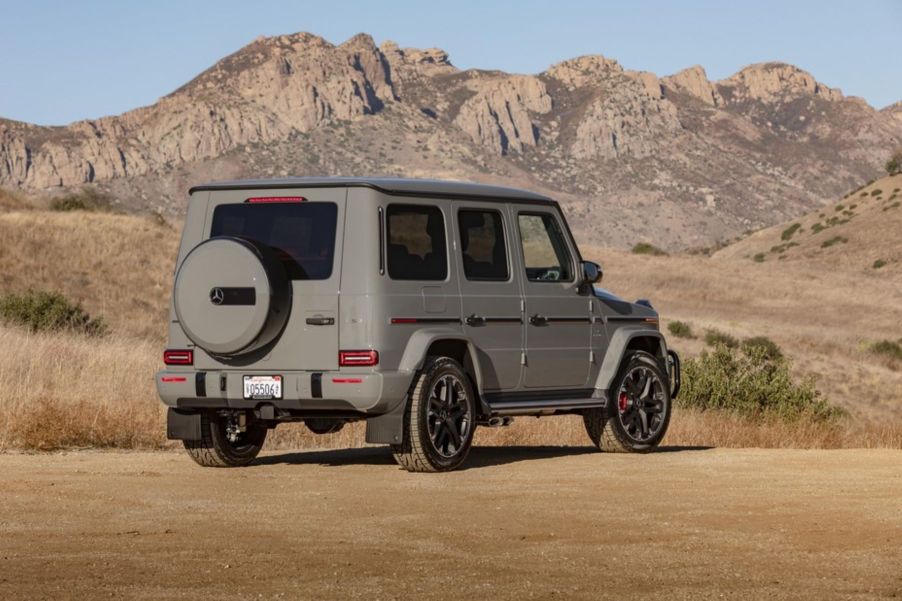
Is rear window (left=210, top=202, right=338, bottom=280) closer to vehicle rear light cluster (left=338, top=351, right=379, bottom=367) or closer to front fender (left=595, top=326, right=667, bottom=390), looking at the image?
vehicle rear light cluster (left=338, top=351, right=379, bottom=367)

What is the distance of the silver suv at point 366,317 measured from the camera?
11.0 meters

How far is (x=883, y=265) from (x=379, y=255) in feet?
267

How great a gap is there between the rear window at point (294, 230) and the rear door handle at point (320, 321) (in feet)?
1.00

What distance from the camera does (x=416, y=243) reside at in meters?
11.6

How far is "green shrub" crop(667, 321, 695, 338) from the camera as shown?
5338cm

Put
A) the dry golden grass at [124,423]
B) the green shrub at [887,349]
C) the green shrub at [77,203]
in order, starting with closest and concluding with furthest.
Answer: the dry golden grass at [124,423] < the green shrub at [887,349] < the green shrub at [77,203]

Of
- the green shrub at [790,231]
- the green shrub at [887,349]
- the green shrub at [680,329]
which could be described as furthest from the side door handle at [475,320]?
the green shrub at [790,231]

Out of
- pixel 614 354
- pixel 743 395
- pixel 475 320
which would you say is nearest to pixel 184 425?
pixel 475 320

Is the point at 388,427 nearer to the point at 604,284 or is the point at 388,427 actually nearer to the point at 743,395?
the point at 743,395

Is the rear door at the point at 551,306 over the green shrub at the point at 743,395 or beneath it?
over

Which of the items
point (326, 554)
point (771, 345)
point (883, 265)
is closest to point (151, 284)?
point (771, 345)

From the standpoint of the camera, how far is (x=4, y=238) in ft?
166

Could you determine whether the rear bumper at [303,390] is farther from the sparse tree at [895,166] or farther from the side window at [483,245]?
the sparse tree at [895,166]

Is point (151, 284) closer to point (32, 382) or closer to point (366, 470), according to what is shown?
point (32, 382)
